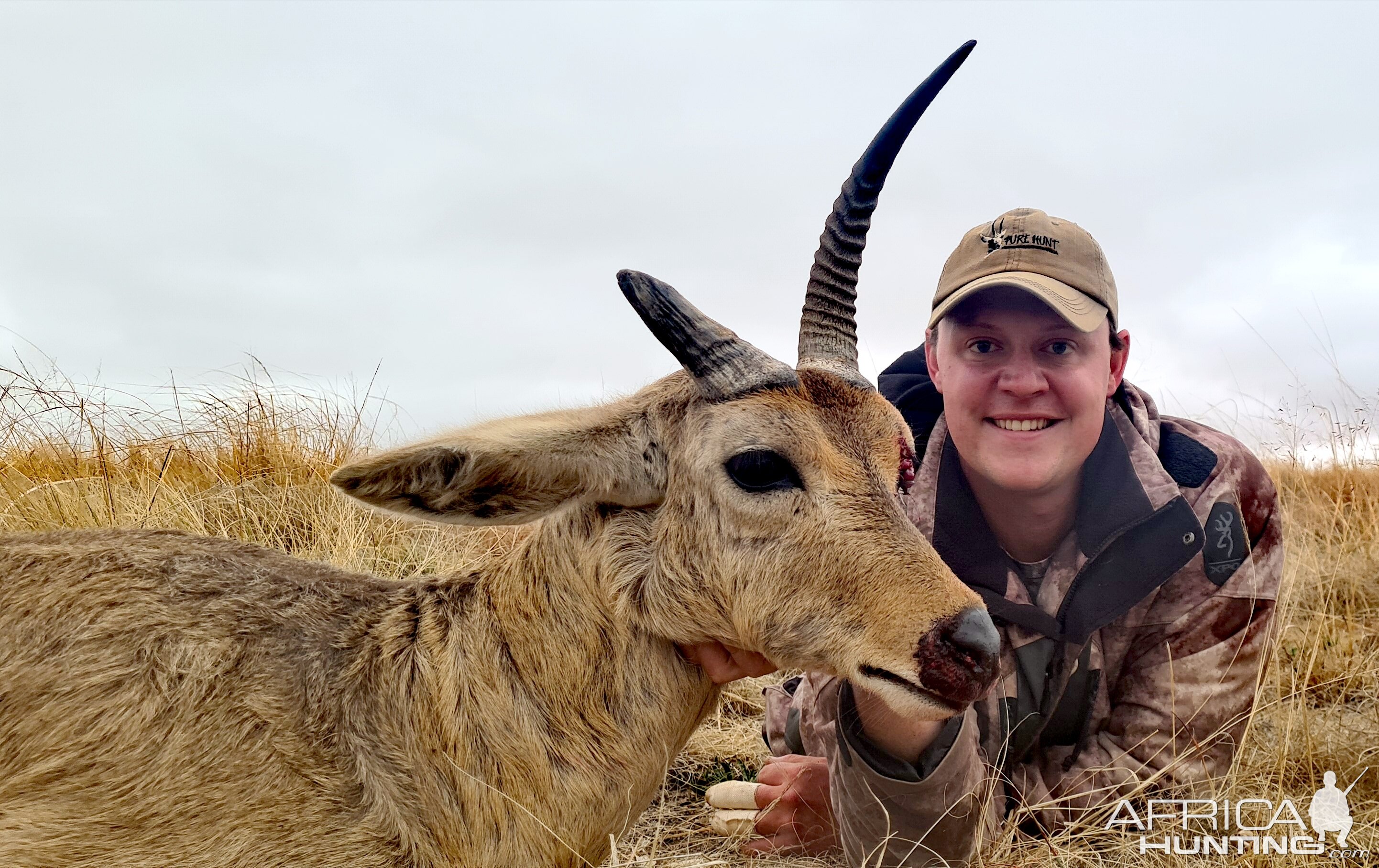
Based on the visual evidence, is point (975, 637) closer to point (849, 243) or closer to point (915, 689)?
point (915, 689)

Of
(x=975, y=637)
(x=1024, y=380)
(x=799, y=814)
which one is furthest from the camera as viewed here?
(x=799, y=814)

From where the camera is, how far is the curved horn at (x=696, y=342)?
3438mm

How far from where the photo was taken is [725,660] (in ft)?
11.1

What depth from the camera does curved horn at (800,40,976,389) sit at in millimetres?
3801

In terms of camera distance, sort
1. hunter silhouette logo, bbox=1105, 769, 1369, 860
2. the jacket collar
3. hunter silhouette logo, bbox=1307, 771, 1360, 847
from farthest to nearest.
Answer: the jacket collar < hunter silhouette logo, bbox=1307, 771, 1360, 847 < hunter silhouette logo, bbox=1105, 769, 1369, 860

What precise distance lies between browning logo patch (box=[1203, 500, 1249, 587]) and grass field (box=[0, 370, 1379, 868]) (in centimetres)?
68

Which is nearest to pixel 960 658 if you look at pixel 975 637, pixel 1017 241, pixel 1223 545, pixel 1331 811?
pixel 975 637

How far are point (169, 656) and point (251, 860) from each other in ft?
2.53

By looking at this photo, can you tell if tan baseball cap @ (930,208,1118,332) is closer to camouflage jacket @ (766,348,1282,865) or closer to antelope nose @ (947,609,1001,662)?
camouflage jacket @ (766,348,1282,865)

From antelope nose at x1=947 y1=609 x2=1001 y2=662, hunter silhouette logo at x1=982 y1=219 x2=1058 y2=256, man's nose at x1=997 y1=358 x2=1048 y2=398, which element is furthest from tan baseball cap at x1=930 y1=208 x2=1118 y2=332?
antelope nose at x1=947 y1=609 x2=1001 y2=662

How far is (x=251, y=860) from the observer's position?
119 inches

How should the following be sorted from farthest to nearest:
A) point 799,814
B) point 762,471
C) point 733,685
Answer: point 733,685 → point 799,814 → point 762,471

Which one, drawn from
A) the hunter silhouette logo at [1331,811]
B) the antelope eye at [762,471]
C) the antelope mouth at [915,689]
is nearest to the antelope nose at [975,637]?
the antelope mouth at [915,689]

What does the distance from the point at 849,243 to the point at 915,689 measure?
5.95 feet
